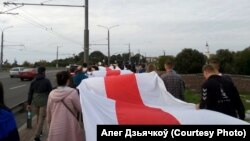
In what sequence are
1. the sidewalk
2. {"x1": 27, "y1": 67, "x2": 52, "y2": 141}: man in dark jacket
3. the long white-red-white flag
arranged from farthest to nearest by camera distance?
the sidewalk, {"x1": 27, "y1": 67, "x2": 52, "y2": 141}: man in dark jacket, the long white-red-white flag

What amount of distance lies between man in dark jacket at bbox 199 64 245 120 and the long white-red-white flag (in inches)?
11.7

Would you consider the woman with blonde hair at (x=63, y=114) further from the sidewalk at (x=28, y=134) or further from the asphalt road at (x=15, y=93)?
the asphalt road at (x=15, y=93)

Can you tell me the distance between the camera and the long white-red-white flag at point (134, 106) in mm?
5086

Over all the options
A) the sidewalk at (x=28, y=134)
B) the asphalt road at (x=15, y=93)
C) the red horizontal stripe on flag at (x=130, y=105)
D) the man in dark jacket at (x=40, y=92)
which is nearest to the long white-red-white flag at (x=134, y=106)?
the red horizontal stripe on flag at (x=130, y=105)

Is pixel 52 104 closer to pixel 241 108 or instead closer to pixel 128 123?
pixel 128 123

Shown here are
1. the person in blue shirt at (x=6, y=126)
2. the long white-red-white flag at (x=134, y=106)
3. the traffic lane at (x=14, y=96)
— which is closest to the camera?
the person in blue shirt at (x=6, y=126)

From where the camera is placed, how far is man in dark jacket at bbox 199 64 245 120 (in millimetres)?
6762

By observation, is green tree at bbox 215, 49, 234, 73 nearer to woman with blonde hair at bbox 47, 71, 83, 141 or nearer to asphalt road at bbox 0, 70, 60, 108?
asphalt road at bbox 0, 70, 60, 108

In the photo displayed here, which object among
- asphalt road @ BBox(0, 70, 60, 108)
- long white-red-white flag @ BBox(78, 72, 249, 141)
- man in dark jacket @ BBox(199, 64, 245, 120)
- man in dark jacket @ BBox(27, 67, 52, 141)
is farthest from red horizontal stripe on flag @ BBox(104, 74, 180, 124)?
asphalt road @ BBox(0, 70, 60, 108)

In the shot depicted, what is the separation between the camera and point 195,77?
133 feet

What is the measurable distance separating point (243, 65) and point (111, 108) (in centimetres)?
4837

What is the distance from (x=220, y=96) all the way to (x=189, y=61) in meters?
50.5

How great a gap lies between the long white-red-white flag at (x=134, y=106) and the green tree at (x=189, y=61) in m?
49.1

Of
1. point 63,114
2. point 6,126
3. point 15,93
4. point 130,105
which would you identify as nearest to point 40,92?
point 63,114
